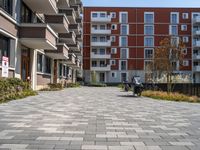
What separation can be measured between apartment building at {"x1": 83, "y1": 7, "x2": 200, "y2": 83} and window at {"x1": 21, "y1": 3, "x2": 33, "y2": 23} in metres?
53.2

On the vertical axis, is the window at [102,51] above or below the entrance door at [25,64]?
above

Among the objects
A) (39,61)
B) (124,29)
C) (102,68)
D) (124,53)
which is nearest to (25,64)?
Result: (39,61)

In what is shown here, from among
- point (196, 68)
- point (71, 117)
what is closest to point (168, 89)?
point (71, 117)

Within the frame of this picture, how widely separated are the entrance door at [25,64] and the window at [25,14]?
219 cm

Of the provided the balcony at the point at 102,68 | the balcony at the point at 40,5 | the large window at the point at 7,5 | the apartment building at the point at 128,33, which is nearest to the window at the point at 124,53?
the apartment building at the point at 128,33

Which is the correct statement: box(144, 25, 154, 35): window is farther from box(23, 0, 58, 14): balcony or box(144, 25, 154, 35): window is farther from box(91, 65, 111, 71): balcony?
box(23, 0, 58, 14): balcony

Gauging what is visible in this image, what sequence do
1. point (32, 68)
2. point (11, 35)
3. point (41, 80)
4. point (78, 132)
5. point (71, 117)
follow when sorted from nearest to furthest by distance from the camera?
point (78, 132), point (71, 117), point (11, 35), point (32, 68), point (41, 80)

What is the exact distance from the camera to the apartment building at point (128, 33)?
8038 centimetres

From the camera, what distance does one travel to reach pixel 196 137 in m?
8.37

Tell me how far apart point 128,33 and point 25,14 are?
56.8 metres

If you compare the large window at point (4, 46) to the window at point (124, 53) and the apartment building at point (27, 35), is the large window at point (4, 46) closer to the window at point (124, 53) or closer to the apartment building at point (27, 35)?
the apartment building at point (27, 35)

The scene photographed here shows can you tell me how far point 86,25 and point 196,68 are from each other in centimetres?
2559

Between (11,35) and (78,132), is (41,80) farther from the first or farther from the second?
(78,132)

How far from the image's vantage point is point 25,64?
85.8ft
